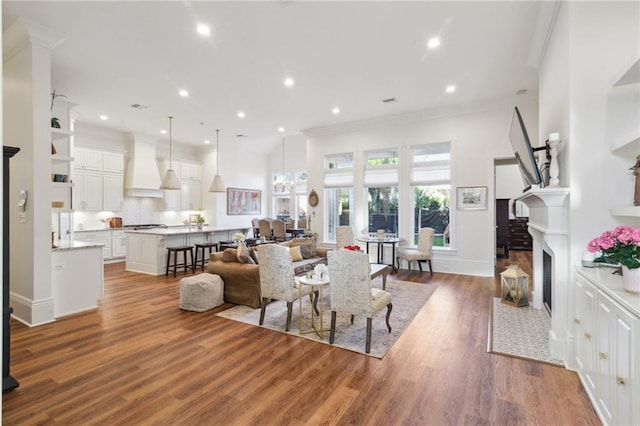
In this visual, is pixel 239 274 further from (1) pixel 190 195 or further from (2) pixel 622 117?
(1) pixel 190 195

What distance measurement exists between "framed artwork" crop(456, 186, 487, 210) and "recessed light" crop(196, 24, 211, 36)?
529 cm

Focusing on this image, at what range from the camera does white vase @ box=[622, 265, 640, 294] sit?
2.07 metres

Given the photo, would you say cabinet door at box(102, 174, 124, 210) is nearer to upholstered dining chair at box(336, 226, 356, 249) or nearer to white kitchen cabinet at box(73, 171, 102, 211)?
white kitchen cabinet at box(73, 171, 102, 211)

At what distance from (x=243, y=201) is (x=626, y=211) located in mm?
9891

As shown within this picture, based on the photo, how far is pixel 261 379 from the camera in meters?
2.79

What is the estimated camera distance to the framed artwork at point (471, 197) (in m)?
6.52

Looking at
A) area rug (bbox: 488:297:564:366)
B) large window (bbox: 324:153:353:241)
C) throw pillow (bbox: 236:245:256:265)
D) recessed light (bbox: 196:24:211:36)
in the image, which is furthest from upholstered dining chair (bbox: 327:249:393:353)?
large window (bbox: 324:153:353:241)

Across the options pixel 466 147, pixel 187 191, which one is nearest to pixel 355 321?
pixel 466 147

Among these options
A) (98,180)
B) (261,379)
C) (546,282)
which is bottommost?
(261,379)

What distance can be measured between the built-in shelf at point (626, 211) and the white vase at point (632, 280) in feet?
1.97

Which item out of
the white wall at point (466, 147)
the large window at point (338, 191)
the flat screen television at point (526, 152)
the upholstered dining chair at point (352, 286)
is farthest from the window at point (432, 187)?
the upholstered dining chair at point (352, 286)

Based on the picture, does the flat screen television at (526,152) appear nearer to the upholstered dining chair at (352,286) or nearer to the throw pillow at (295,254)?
the upholstered dining chair at (352,286)

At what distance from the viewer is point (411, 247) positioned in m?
7.36

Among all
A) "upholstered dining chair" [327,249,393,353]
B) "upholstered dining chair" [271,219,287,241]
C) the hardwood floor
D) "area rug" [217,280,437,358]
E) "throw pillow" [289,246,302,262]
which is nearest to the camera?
the hardwood floor
